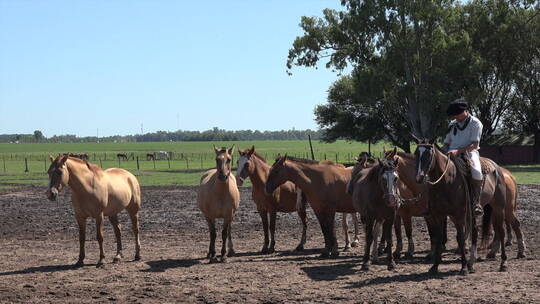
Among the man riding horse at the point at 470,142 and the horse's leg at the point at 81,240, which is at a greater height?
the man riding horse at the point at 470,142

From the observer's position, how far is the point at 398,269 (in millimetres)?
11406

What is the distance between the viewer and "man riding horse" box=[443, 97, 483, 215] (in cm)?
1103

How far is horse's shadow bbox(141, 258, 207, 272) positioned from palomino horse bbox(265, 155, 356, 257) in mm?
1959

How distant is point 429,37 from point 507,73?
11.5 metres

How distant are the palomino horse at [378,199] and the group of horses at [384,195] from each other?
0.6 inches

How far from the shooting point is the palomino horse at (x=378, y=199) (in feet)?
35.5

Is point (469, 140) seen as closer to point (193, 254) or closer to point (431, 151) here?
point (431, 151)

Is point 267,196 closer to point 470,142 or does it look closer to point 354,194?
point 354,194

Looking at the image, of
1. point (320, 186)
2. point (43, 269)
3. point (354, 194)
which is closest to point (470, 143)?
point (354, 194)

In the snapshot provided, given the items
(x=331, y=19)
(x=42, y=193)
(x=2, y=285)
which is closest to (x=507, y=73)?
(x=331, y=19)

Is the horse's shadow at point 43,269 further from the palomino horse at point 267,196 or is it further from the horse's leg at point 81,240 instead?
the palomino horse at point 267,196

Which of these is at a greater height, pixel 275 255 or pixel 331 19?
pixel 331 19

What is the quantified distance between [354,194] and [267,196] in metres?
2.64

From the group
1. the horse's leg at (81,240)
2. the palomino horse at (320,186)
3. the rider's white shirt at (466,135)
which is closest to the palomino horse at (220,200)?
the palomino horse at (320,186)
